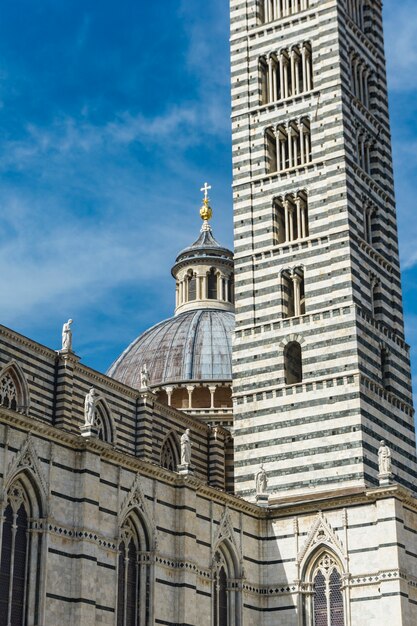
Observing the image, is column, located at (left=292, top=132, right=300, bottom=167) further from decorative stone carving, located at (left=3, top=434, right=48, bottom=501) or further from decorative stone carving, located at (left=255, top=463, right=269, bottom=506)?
decorative stone carving, located at (left=3, top=434, right=48, bottom=501)

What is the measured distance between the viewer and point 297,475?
115 ft

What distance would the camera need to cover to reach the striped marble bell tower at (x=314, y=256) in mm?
35562

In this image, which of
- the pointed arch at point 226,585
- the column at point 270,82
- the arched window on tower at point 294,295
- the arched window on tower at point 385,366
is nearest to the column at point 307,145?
the column at point 270,82

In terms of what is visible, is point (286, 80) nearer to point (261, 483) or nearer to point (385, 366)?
point (385, 366)

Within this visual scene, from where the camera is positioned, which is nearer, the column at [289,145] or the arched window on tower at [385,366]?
the arched window on tower at [385,366]

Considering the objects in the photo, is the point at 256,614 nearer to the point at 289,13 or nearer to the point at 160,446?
the point at 160,446

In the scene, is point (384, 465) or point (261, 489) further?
point (261, 489)

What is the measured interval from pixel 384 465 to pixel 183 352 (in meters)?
19.0

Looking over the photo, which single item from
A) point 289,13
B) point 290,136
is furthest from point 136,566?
A: point 289,13

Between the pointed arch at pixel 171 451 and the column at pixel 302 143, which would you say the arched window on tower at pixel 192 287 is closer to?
the pointed arch at pixel 171 451

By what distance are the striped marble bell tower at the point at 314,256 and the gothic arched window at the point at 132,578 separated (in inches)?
304

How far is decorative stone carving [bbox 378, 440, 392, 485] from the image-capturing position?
32219 millimetres

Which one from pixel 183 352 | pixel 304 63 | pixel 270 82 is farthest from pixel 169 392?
pixel 304 63

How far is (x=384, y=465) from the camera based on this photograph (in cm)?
3253
